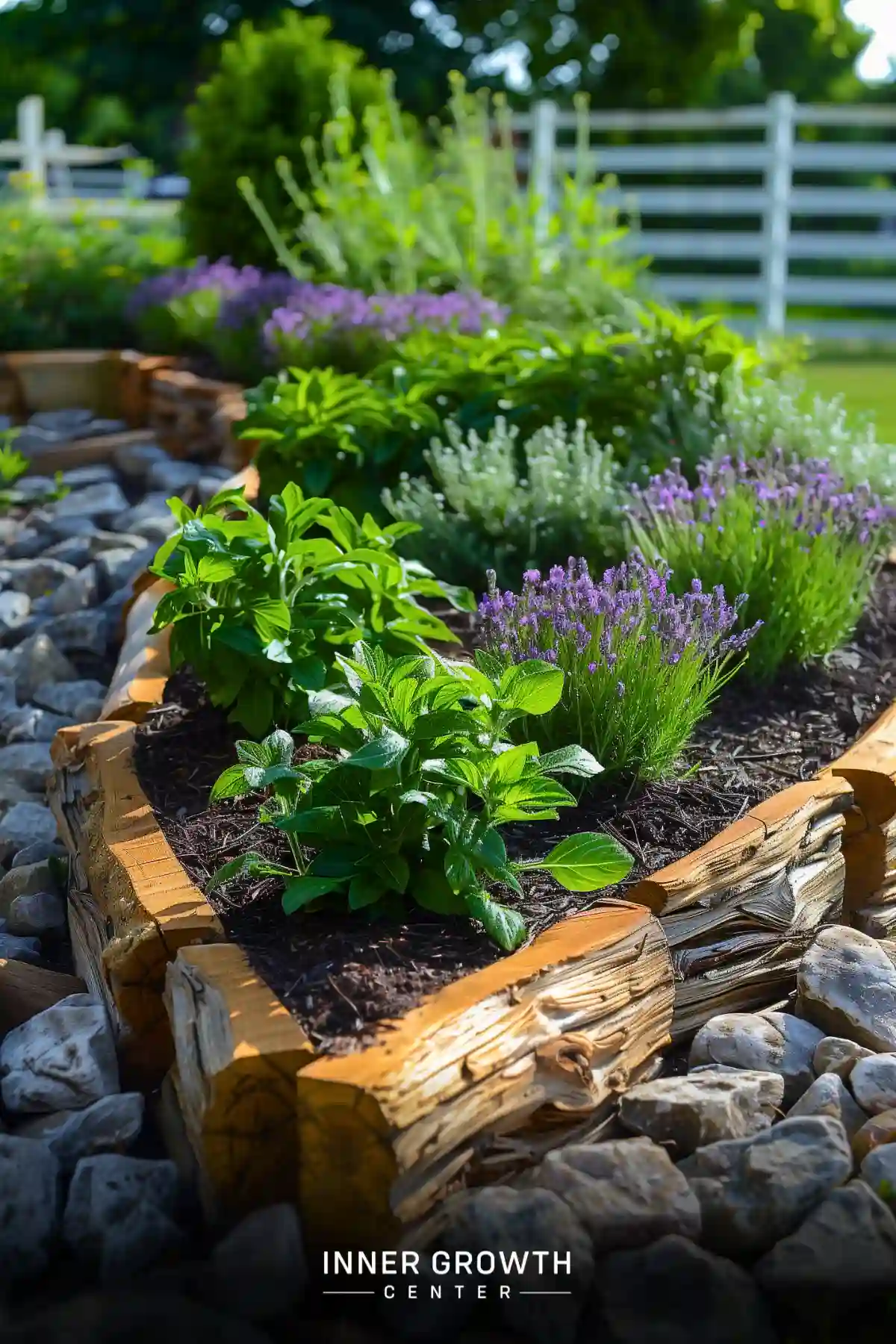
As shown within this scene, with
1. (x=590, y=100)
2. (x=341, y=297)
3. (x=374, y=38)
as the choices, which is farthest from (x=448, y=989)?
(x=590, y=100)

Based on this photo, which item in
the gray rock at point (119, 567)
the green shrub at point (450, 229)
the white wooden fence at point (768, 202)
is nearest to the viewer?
the gray rock at point (119, 567)

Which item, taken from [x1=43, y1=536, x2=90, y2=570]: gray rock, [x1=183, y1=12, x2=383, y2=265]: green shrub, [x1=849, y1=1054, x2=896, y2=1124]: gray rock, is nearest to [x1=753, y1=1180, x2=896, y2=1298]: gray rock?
[x1=849, y1=1054, x2=896, y2=1124]: gray rock

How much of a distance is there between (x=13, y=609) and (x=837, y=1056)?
127 inches

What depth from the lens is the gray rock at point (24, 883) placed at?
3010 mm

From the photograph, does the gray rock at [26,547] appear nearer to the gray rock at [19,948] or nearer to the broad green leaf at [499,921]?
the gray rock at [19,948]

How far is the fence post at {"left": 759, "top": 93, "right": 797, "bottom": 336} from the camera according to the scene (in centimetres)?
1268

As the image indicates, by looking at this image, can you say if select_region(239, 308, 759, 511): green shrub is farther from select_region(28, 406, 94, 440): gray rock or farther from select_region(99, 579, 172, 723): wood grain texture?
select_region(28, 406, 94, 440): gray rock

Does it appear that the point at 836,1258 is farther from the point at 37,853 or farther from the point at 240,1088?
the point at 37,853

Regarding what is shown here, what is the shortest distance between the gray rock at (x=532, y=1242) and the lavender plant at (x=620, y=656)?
3.34 feet

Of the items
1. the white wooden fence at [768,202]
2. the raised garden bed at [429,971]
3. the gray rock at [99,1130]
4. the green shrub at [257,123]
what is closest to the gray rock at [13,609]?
the raised garden bed at [429,971]

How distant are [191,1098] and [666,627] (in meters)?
1.40

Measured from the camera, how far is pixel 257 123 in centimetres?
732

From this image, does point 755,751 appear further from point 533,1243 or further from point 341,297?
A: point 341,297

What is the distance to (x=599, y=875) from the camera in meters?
2.22
